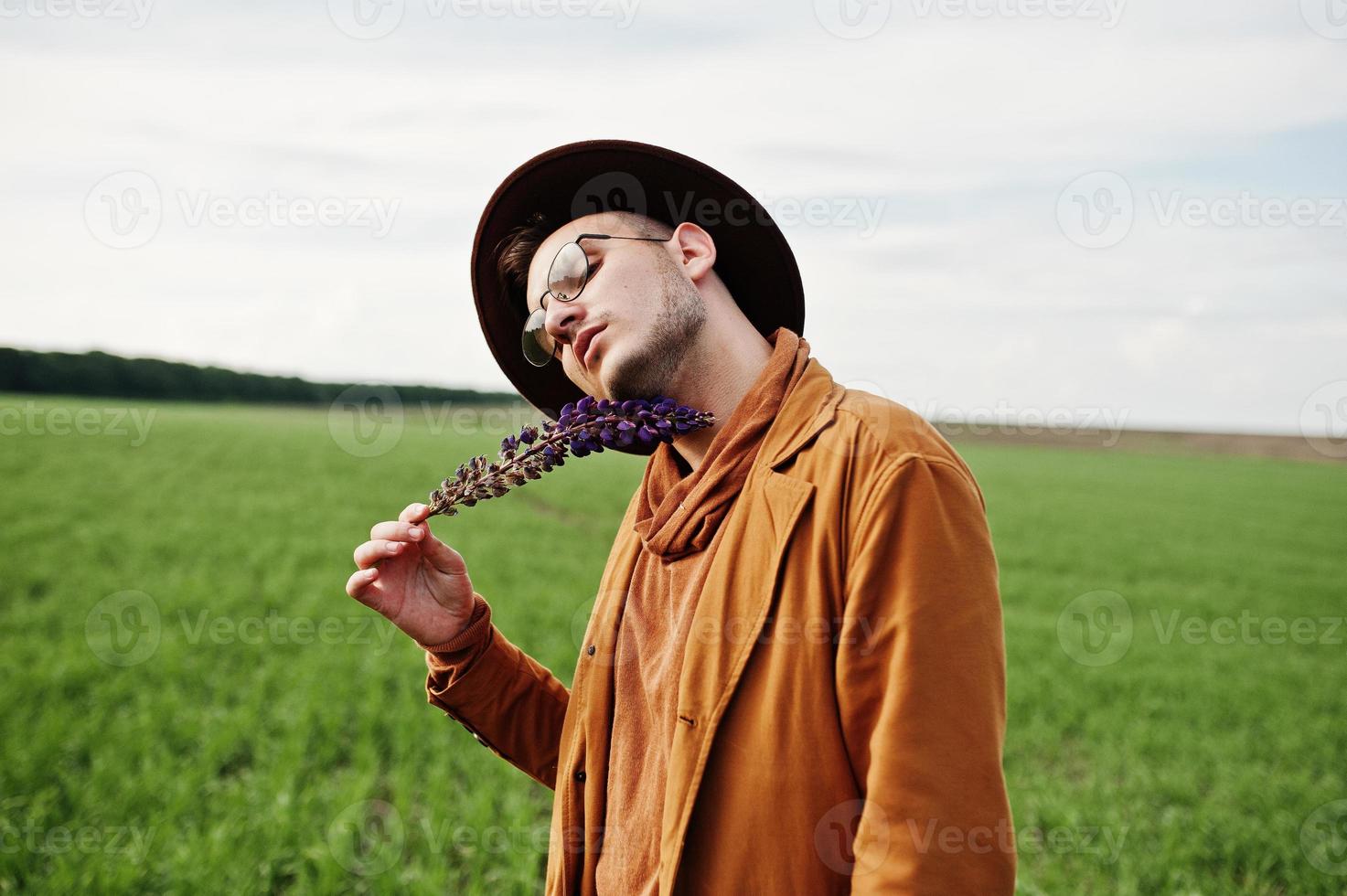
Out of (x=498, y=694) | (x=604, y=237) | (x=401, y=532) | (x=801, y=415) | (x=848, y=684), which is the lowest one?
(x=498, y=694)

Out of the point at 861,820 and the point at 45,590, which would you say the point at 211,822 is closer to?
the point at 861,820

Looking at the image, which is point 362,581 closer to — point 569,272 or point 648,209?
point 569,272

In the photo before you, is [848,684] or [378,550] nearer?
[848,684]

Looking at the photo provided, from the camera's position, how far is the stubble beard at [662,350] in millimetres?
1791

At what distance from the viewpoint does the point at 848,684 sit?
138 centimetres

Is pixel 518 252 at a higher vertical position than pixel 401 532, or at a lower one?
higher

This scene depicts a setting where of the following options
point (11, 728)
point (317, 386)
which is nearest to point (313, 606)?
point (11, 728)

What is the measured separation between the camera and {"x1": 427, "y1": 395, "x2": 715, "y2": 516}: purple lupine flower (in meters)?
1.70

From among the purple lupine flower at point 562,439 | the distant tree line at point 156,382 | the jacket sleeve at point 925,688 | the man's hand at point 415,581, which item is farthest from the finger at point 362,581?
the distant tree line at point 156,382

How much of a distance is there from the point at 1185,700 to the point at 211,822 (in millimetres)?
9007

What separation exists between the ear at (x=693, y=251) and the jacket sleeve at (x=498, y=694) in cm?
97

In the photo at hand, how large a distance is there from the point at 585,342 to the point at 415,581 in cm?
71

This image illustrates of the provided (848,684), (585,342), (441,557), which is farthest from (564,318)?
(848,684)

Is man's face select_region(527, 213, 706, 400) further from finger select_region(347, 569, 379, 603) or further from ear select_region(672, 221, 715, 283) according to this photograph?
finger select_region(347, 569, 379, 603)
